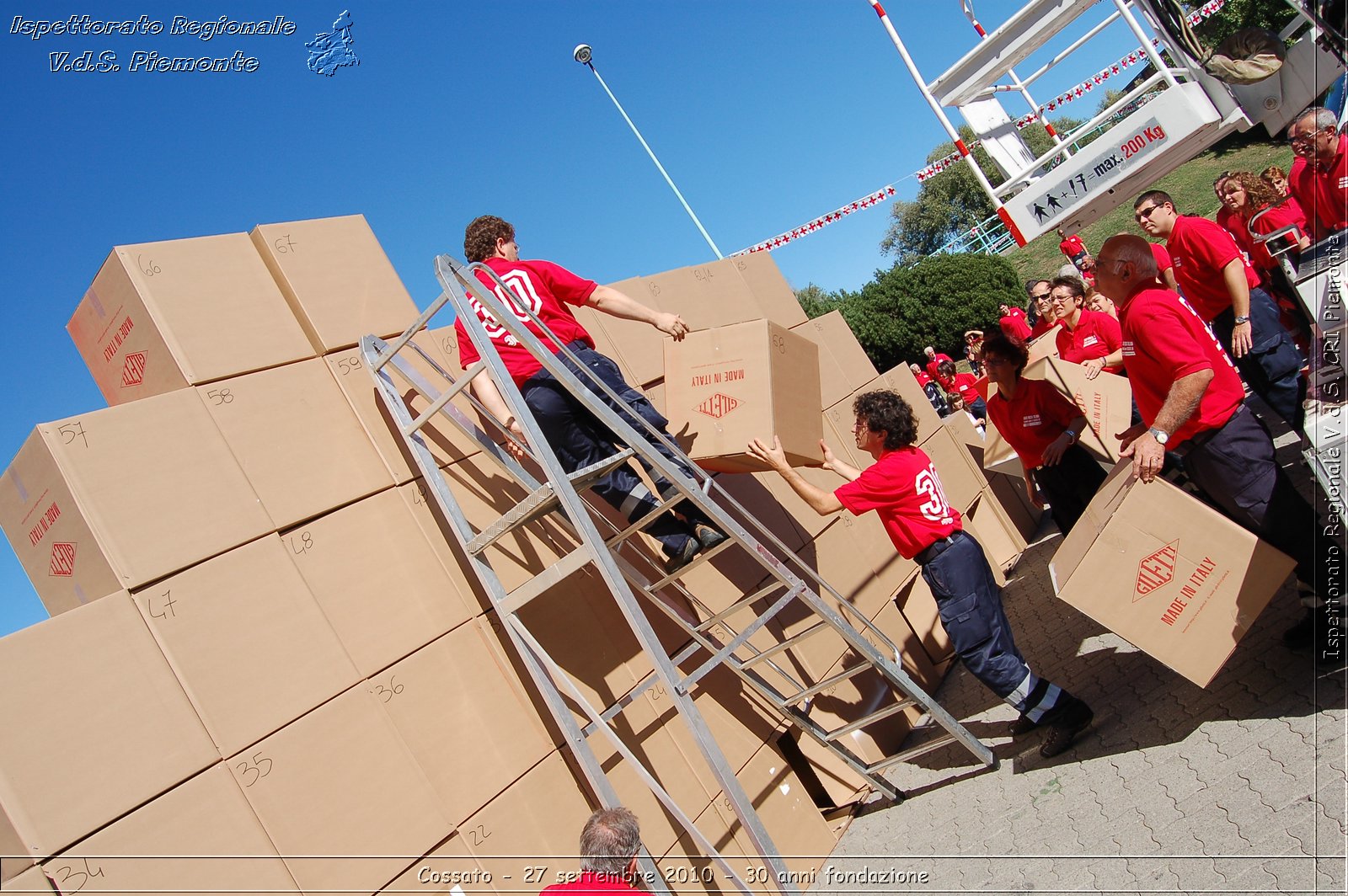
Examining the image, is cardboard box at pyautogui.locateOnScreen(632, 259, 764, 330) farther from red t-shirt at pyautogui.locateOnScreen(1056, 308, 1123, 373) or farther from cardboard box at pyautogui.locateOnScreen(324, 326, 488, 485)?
red t-shirt at pyautogui.locateOnScreen(1056, 308, 1123, 373)

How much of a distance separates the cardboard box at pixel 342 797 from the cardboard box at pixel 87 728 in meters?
0.23

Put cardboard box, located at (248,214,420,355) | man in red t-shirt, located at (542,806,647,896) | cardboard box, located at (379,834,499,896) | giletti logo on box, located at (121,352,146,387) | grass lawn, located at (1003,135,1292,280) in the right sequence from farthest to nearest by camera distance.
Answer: grass lawn, located at (1003,135,1292,280) < cardboard box, located at (248,214,420,355) < giletti logo on box, located at (121,352,146,387) < cardboard box, located at (379,834,499,896) < man in red t-shirt, located at (542,806,647,896)

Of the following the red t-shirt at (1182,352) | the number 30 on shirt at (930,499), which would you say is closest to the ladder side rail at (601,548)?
the number 30 on shirt at (930,499)

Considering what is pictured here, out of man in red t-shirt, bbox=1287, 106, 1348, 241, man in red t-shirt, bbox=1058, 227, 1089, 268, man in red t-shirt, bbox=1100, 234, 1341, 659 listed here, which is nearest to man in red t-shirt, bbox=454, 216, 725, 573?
man in red t-shirt, bbox=1100, 234, 1341, 659

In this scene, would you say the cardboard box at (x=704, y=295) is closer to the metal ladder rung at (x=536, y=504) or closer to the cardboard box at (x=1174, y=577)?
the metal ladder rung at (x=536, y=504)

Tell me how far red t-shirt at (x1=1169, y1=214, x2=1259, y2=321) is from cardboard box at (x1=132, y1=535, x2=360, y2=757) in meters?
4.71

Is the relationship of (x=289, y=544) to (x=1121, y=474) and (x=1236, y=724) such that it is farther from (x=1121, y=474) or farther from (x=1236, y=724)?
(x=1236, y=724)

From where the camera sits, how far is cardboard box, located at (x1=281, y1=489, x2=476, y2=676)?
3.36 meters

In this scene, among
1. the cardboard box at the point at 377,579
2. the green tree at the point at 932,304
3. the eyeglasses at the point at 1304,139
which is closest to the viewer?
the cardboard box at the point at 377,579

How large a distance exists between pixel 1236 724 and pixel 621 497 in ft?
9.02

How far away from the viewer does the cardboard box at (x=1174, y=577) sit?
136 inches

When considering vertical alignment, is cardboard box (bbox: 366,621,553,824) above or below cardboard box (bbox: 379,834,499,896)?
above

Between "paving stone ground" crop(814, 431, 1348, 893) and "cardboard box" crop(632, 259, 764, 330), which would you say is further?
"cardboard box" crop(632, 259, 764, 330)

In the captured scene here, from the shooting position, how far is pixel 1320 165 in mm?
4359
